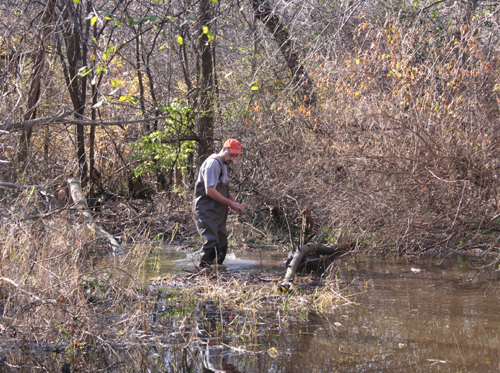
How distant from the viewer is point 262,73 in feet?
38.3

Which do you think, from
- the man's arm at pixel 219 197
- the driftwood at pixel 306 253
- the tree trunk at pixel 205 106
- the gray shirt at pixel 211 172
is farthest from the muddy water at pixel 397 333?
the tree trunk at pixel 205 106

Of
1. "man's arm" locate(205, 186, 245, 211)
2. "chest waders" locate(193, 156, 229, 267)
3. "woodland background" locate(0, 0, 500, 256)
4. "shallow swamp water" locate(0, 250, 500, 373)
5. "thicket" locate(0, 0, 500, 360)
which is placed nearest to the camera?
"shallow swamp water" locate(0, 250, 500, 373)

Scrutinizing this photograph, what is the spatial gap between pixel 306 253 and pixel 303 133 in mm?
3425

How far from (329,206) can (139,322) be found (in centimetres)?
491

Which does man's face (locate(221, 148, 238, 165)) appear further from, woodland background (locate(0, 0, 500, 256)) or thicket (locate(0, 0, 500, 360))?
woodland background (locate(0, 0, 500, 256))

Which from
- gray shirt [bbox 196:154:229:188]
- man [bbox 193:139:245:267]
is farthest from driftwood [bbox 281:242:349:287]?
gray shirt [bbox 196:154:229:188]

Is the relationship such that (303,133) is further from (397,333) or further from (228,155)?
(397,333)

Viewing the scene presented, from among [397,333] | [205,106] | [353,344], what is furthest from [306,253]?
[205,106]

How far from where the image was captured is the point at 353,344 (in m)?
4.72

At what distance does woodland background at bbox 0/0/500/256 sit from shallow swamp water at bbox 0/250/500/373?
4.33 ft

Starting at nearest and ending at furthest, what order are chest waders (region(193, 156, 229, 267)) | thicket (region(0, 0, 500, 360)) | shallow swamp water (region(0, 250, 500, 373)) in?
shallow swamp water (region(0, 250, 500, 373))
thicket (region(0, 0, 500, 360))
chest waders (region(193, 156, 229, 267))

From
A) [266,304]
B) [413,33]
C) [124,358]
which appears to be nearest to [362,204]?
[413,33]

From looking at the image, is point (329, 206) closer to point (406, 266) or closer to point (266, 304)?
point (406, 266)

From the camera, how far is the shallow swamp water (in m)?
4.23
